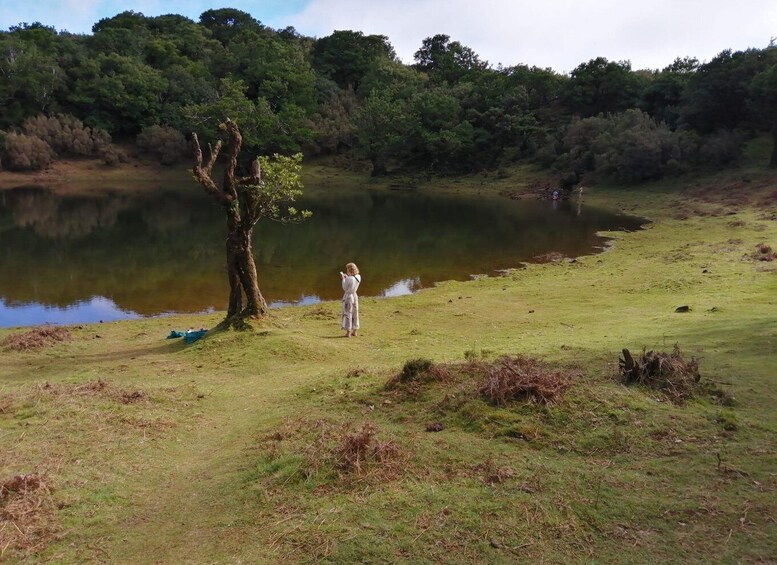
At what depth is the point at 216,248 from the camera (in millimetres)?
32250

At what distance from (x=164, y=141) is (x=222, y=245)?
52.5 m

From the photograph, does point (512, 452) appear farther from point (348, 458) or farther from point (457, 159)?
point (457, 159)

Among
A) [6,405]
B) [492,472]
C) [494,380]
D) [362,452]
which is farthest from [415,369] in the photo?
[6,405]

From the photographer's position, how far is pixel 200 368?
1304 cm

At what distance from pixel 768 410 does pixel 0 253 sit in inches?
1308

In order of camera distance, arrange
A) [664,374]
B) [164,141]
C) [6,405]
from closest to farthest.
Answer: [664,374] < [6,405] < [164,141]

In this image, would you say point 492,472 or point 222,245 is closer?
point 492,472

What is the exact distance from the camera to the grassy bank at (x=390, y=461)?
16.4 feet

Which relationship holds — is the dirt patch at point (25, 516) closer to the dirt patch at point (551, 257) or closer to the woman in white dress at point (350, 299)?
the woman in white dress at point (350, 299)

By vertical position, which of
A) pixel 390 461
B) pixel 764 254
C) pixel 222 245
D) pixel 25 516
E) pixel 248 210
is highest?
pixel 248 210

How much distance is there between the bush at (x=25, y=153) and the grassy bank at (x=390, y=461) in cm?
6859

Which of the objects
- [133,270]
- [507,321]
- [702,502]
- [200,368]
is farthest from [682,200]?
[702,502]

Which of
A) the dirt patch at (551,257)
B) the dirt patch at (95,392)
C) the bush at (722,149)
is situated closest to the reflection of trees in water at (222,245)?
the dirt patch at (551,257)

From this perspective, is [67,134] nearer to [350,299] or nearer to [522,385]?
[350,299]
